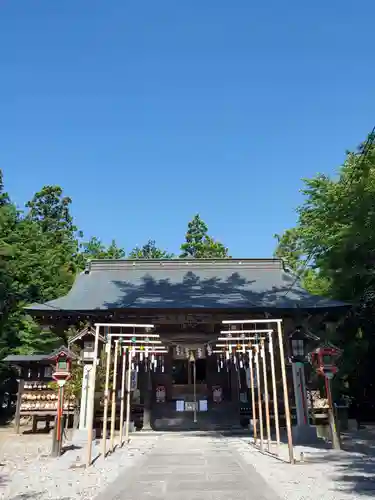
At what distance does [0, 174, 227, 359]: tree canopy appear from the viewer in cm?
2008

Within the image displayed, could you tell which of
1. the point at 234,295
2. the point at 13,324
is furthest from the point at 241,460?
the point at 13,324

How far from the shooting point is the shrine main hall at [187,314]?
1474cm

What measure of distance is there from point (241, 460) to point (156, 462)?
1842mm

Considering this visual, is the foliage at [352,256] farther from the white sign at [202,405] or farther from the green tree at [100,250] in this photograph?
the green tree at [100,250]

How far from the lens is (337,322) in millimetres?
16062

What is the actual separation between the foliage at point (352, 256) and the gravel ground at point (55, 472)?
29.6 ft

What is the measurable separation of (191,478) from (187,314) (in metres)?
8.71

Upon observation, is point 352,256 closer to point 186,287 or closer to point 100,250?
point 186,287

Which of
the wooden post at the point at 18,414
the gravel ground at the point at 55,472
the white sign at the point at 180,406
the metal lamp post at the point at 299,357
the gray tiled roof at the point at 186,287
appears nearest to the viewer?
the gravel ground at the point at 55,472

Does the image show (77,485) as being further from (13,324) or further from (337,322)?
(13,324)

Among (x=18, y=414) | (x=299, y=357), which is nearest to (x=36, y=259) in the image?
(x=18, y=414)

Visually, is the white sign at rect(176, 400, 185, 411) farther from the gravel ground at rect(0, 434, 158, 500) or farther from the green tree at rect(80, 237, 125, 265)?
the green tree at rect(80, 237, 125, 265)

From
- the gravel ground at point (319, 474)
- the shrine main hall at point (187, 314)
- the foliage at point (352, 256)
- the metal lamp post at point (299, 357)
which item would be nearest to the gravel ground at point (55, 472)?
the gravel ground at point (319, 474)

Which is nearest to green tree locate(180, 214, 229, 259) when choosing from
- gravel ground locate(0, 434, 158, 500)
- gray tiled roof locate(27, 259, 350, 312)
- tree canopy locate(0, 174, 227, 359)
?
tree canopy locate(0, 174, 227, 359)
